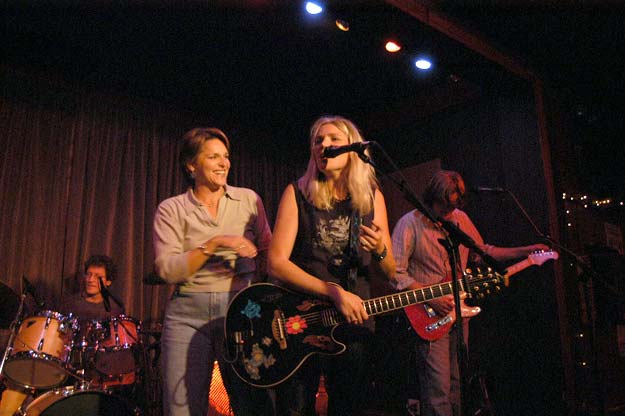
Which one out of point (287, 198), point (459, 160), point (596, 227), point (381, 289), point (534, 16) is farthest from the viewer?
point (381, 289)

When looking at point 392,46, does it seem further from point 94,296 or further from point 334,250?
point 94,296

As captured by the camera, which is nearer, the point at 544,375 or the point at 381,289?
the point at 544,375

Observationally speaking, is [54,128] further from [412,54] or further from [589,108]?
[589,108]

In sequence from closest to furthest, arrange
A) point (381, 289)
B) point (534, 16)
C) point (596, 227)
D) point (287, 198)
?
point (287, 198), point (534, 16), point (596, 227), point (381, 289)

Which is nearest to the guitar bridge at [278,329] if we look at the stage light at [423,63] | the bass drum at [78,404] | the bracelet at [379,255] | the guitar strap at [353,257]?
the guitar strap at [353,257]

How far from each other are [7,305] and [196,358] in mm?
2660

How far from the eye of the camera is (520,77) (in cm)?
555

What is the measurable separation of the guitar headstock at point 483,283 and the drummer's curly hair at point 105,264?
441 centimetres

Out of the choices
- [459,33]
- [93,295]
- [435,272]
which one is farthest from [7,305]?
[459,33]

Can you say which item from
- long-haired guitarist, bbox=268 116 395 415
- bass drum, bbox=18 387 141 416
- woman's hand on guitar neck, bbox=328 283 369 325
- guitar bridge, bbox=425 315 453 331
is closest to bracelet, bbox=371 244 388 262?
long-haired guitarist, bbox=268 116 395 415

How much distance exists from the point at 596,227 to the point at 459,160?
178 centimetres

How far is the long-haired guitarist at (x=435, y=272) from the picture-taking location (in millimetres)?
3607

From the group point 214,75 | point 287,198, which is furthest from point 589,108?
point 287,198

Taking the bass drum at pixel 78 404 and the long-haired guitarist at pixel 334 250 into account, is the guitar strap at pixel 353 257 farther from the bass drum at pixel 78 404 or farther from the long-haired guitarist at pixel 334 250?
the bass drum at pixel 78 404
